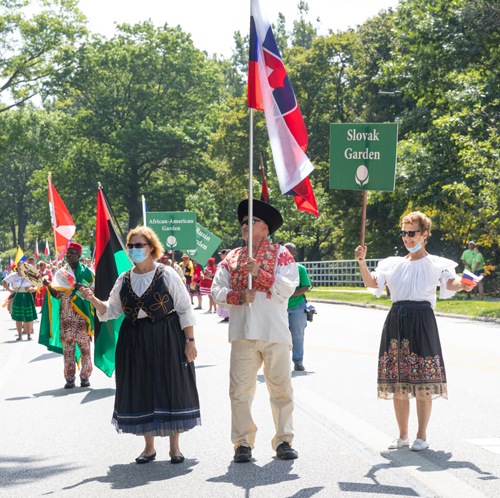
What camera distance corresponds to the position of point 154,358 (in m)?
5.61

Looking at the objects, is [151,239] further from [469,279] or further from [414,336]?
[469,279]

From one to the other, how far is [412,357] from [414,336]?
0.53ft

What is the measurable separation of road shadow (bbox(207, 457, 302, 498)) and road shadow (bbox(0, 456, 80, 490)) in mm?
1188

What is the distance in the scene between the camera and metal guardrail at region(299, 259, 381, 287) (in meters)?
35.4

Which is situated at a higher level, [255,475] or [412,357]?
[412,357]

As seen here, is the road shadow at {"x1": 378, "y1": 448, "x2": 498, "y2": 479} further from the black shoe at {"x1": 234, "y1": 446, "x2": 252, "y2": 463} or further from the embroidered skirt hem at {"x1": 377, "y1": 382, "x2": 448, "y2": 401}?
the black shoe at {"x1": 234, "y1": 446, "x2": 252, "y2": 463}

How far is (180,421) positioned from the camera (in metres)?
5.56

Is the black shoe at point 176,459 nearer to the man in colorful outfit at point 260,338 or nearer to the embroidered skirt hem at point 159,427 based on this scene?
the embroidered skirt hem at point 159,427

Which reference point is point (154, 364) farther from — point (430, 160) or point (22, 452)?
point (430, 160)

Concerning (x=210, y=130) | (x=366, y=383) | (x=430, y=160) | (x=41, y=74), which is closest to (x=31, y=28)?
(x=41, y=74)

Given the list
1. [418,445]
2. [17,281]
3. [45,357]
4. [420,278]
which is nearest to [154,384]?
[418,445]

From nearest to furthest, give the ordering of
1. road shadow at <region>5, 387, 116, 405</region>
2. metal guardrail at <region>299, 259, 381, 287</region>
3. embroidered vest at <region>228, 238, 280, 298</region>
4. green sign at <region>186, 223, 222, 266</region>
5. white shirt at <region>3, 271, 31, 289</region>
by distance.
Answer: embroidered vest at <region>228, 238, 280, 298</region> < road shadow at <region>5, 387, 116, 405</region> < white shirt at <region>3, 271, 31, 289</region> < green sign at <region>186, 223, 222, 266</region> < metal guardrail at <region>299, 259, 381, 287</region>

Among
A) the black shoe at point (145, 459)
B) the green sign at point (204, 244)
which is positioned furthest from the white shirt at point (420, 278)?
the green sign at point (204, 244)

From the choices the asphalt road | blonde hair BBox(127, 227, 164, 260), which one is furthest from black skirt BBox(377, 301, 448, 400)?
blonde hair BBox(127, 227, 164, 260)
